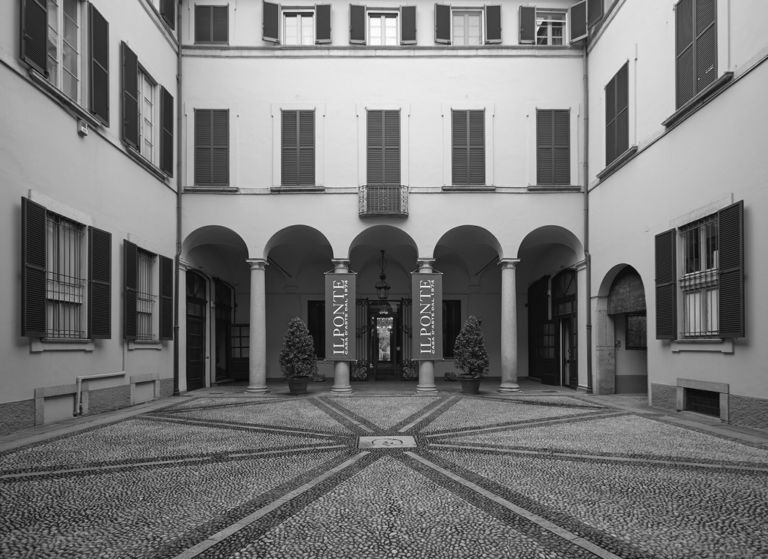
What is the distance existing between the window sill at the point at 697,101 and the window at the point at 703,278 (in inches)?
76.8

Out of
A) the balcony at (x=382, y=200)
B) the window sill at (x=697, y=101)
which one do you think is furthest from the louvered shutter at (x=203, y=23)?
the window sill at (x=697, y=101)

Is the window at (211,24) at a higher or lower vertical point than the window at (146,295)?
higher

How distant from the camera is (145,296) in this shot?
40.8 ft

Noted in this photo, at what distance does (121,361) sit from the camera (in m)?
11.0

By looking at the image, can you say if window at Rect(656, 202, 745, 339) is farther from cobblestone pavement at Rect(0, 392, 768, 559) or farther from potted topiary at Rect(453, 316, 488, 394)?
potted topiary at Rect(453, 316, 488, 394)

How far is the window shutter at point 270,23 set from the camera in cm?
1440

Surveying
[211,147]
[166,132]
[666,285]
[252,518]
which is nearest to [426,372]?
[666,285]

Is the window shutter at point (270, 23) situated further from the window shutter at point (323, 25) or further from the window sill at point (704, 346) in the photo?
the window sill at point (704, 346)

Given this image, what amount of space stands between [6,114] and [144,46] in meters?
5.47

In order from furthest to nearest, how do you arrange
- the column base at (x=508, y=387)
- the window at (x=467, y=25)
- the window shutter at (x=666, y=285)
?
1. the window at (x=467, y=25)
2. the column base at (x=508, y=387)
3. the window shutter at (x=666, y=285)

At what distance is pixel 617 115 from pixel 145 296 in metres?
11.7

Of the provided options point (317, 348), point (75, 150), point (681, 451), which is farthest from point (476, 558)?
point (317, 348)

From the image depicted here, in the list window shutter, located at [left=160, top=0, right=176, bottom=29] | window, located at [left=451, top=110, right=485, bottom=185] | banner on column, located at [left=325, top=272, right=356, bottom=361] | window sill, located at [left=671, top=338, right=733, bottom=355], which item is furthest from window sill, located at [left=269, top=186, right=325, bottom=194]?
window sill, located at [left=671, top=338, right=733, bottom=355]

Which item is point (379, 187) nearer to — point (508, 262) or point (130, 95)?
point (508, 262)
